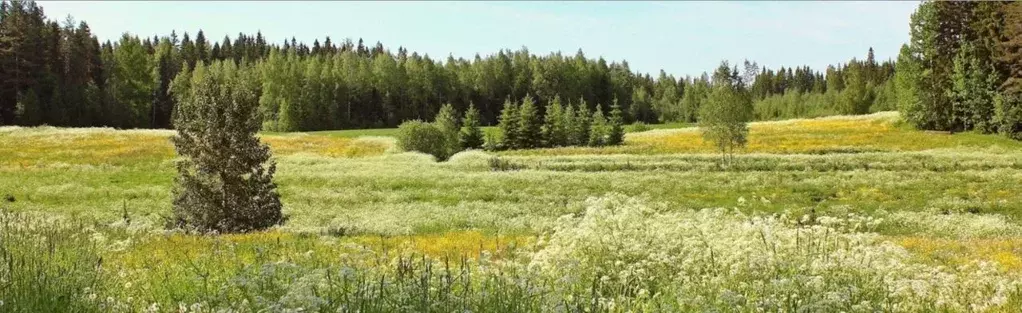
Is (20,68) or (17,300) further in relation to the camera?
(20,68)

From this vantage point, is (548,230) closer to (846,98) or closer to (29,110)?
(29,110)

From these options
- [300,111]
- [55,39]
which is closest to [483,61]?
[300,111]

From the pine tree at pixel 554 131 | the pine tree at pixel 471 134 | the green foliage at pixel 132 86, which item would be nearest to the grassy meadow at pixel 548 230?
the pine tree at pixel 554 131

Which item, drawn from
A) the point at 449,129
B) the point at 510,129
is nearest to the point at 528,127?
the point at 510,129

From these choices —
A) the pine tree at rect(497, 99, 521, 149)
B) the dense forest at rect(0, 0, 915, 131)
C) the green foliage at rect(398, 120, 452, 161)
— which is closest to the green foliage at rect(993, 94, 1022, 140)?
the dense forest at rect(0, 0, 915, 131)

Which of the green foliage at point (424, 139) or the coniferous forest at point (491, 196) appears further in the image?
the green foliage at point (424, 139)

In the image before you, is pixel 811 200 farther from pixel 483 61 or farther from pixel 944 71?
pixel 483 61

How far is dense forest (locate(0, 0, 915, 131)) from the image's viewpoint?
9569 cm

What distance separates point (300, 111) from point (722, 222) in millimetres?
110686

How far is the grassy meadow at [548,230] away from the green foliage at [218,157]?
138 cm

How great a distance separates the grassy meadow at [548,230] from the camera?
647 centimetres

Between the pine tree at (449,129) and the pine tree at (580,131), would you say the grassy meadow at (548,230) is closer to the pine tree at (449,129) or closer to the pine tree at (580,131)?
the pine tree at (580,131)

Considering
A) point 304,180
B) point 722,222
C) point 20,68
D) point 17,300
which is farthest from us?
point 20,68

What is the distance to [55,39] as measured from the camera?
105312 millimetres
